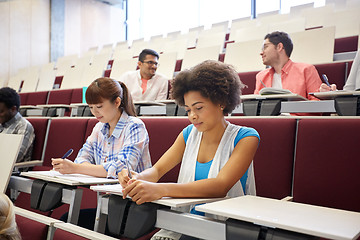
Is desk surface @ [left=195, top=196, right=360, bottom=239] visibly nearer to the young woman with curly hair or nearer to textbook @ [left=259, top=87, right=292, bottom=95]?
the young woman with curly hair

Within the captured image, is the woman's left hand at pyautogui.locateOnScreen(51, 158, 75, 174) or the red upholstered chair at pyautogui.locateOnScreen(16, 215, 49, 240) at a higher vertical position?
the woman's left hand at pyautogui.locateOnScreen(51, 158, 75, 174)

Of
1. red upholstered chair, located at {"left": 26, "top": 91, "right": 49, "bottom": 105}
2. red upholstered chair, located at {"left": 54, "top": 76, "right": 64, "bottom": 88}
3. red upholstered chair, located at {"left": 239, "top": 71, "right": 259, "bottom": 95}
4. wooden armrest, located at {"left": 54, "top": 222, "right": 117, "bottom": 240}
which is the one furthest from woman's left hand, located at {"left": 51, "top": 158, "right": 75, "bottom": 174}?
red upholstered chair, located at {"left": 54, "top": 76, "right": 64, "bottom": 88}

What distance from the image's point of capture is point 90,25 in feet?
10.6

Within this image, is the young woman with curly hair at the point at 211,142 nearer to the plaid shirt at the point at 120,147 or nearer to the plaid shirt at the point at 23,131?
the plaid shirt at the point at 120,147

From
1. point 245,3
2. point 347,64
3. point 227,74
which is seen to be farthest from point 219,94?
point 245,3

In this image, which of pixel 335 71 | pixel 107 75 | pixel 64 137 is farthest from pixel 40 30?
pixel 335 71

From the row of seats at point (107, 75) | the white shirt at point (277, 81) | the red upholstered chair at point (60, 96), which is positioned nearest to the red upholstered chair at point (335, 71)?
the row of seats at point (107, 75)

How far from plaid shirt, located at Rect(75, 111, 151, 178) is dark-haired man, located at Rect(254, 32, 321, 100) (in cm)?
45

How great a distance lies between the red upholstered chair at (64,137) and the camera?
839 mm

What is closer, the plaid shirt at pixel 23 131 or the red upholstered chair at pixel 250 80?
the plaid shirt at pixel 23 131

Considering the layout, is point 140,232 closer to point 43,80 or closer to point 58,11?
point 43,80

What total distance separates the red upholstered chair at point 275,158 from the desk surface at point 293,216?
0.62ft

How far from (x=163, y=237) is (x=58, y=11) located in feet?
9.74

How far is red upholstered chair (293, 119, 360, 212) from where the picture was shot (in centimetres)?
47
